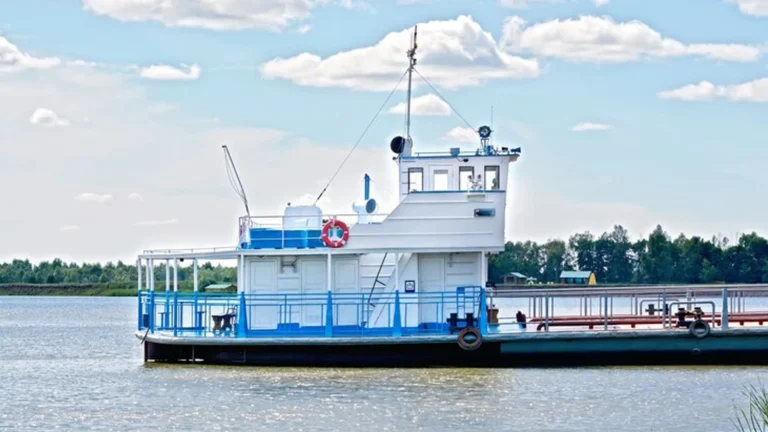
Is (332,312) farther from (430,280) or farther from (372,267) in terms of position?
(430,280)

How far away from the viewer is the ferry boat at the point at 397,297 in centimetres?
3334

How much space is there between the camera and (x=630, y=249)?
121 metres

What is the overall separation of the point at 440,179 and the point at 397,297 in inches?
132

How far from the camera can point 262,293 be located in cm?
3531

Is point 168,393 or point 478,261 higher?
point 478,261

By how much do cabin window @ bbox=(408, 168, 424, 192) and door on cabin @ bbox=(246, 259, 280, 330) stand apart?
358cm

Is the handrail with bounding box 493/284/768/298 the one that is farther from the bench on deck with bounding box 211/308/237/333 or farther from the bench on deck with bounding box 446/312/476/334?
the bench on deck with bounding box 211/308/237/333

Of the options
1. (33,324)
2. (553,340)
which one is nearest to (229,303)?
(553,340)

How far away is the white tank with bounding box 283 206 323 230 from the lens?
116 feet

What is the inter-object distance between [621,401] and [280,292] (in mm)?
9692

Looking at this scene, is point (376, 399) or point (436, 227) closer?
point (376, 399)

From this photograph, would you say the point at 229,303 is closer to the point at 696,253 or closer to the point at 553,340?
the point at 553,340

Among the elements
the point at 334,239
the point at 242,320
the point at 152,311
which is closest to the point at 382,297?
the point at 334,239

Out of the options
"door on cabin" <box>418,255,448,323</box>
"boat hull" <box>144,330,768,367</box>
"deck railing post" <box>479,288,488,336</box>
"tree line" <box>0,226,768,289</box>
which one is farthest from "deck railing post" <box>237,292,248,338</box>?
"tree line" <box>0,226,768,289</box>
